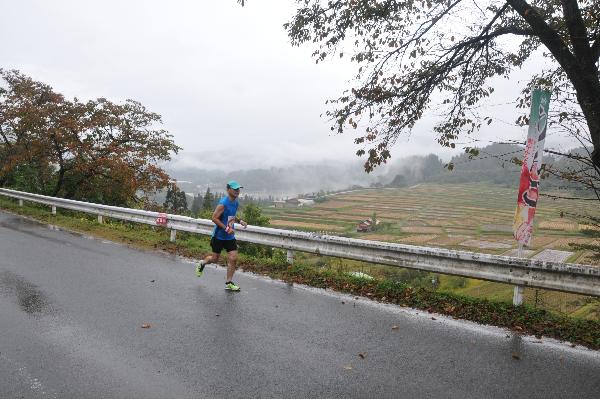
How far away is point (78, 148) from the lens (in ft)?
62.4

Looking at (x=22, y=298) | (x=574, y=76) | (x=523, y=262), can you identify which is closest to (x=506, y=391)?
(x=523, y=262)

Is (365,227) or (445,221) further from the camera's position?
(445,221)

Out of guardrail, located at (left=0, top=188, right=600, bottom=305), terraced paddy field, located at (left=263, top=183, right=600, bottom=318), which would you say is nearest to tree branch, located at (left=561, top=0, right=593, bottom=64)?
terraced paddy field, located at (left=263, top=183, right=600, bottom=318)

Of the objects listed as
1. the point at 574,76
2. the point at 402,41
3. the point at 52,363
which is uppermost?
the point at 402,41

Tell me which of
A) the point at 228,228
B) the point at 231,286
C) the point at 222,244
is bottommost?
the point at 231,286

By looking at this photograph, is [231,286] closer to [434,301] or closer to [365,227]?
[434,301]

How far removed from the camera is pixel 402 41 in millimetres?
6949

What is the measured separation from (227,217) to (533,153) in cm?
476

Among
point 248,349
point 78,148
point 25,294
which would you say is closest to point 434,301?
point 248,349

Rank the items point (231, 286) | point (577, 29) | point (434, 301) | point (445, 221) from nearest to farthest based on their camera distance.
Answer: point (577, 29)
point (434, 301)
point (231, 286)
point (445, 221)

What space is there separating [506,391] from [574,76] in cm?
415

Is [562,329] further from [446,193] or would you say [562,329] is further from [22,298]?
[446,193]

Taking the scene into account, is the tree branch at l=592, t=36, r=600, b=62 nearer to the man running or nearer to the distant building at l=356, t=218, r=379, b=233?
the man running

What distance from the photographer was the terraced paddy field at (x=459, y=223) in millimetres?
40269
